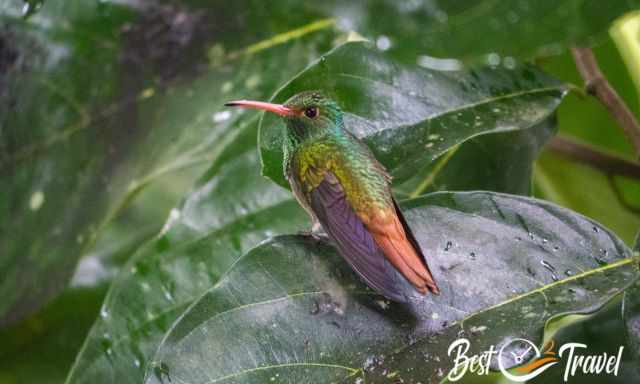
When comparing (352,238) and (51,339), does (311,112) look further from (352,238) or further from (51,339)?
(51,339)

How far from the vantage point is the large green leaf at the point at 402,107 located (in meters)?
1.26

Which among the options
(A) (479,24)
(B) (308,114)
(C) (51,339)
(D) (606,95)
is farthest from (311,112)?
(C) (51,339)

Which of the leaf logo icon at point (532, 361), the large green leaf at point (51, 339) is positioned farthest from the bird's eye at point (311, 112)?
the large green leaf at point (51, 339)

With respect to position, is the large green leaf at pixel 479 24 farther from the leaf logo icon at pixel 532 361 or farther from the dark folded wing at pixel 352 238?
the leaf logo icon at pixel 532 361

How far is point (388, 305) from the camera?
3.59ft

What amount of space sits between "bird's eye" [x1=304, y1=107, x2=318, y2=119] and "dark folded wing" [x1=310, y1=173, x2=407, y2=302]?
10cm

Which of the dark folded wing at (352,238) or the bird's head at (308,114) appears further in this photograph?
the bird's head at (308,114)

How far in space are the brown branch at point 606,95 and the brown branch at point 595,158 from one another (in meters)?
0.16

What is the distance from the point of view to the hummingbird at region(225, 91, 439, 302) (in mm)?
1070

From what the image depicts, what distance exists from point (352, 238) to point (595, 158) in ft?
2.72

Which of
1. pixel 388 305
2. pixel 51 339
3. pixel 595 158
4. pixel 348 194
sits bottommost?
pixel 51 339

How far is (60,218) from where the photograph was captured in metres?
1.64

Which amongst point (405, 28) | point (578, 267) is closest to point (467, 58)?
point (405, 28)

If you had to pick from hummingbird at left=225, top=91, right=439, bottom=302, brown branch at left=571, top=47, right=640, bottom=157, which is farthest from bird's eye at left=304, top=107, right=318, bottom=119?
brown branch at left=571, top=47, right=640, bottom=157
